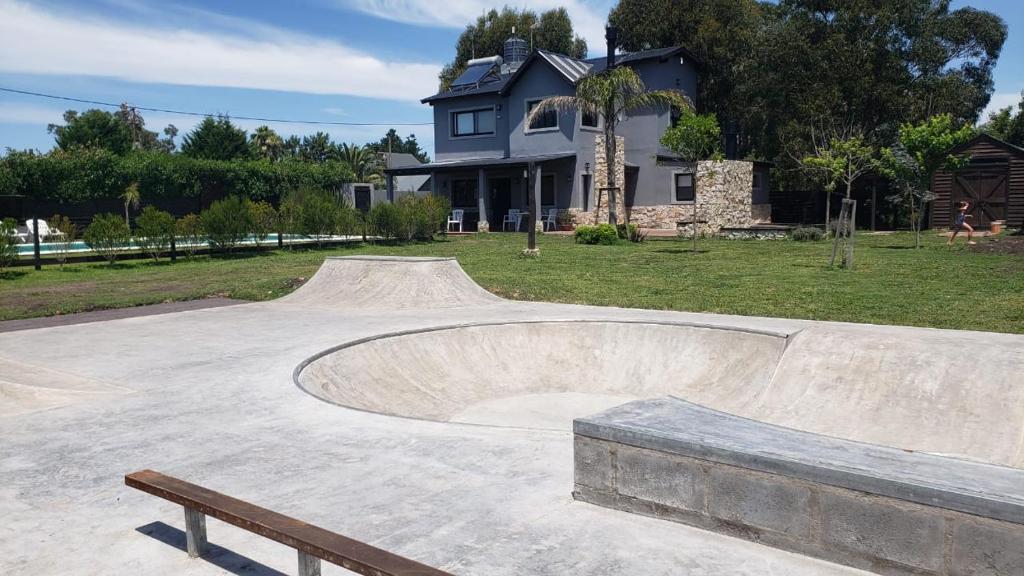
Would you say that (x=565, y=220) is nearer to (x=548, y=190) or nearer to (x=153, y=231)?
(x=548, y=190)

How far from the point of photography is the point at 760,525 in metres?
3.71

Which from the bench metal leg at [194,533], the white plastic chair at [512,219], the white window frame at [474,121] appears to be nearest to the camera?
the bench metal leg at [194,533]

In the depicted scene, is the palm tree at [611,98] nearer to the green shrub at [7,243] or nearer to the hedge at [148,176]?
the hedge at [148,176]

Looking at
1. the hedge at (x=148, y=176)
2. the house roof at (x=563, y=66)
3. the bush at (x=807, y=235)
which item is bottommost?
the bush at (x=807, y=235)

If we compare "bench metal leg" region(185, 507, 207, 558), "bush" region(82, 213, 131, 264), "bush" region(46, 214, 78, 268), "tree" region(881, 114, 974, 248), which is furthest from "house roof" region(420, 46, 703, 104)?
"bench metal leg" region(185, 507, 207, 558)

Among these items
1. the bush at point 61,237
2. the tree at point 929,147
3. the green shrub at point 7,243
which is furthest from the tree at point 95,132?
the tree at point 929,147

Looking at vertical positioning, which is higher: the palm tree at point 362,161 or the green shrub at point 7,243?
the palm tree at point 362,161

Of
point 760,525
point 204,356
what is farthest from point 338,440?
point 204,356

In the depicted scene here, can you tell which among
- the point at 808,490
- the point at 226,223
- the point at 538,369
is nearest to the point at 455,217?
the point at 226,223

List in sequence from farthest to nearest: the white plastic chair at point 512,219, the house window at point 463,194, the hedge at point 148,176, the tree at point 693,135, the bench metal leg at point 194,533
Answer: the house window at point 463,194 < the white plastic chair at point 512,219 < the hedge at point 148,176 < the tree at point 693,135 < the bench metal leg at point 194,533

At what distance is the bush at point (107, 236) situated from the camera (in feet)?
69.2

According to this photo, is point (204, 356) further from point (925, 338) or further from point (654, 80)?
point (654, 80)

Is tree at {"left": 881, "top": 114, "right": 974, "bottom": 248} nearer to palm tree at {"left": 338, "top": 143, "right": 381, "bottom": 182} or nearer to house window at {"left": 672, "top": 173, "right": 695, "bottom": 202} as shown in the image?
house window at {"left": 672, "top": 173, "right": 695, "bottom": 202}

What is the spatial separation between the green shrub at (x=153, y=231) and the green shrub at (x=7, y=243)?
3187 mm
